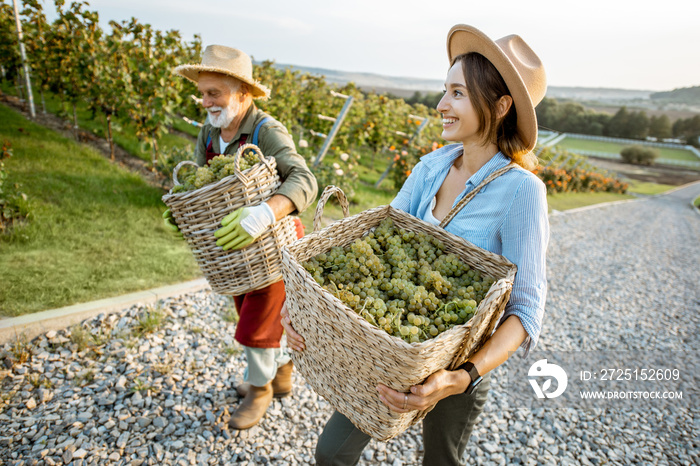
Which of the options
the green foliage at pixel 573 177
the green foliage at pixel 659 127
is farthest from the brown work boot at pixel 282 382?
the green foliage at pixel 659 127

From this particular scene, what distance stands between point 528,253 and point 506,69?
66 cm

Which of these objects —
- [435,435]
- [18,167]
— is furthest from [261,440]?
[18,167]

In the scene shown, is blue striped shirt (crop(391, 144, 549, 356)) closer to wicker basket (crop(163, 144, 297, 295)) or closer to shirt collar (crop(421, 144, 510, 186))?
shirt collar (crop(421, 144, 510, 186))

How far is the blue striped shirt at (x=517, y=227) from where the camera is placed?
135 cm

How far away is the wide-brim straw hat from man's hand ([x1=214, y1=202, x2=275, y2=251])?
1.14m

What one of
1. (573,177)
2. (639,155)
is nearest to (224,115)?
(573,177)

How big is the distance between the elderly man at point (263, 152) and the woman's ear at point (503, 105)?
1061 mm

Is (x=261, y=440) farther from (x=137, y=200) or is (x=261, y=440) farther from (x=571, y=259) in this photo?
(x=571, y=259)

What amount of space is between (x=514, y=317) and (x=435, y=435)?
26.6 inches

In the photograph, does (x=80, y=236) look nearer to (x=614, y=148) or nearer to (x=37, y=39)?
(x=37, y=39)

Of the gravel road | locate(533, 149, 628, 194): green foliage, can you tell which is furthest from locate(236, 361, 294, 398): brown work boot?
locate(533, 149, 628, 194): green foliage

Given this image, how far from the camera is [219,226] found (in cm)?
197

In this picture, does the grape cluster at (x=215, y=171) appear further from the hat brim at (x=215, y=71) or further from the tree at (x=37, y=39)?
the tree at (x=37, y=39)

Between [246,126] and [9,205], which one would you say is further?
[9,205]
